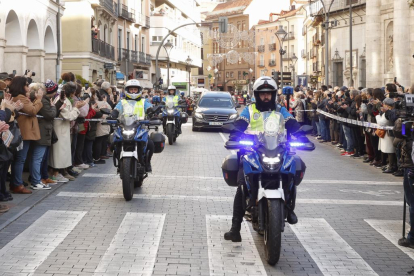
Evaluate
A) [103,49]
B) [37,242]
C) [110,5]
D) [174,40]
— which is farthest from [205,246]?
[174,40]

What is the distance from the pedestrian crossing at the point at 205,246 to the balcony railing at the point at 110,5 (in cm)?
3807

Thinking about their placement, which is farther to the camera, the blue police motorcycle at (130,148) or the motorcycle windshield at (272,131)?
the blue police motorcycle at (130,148)

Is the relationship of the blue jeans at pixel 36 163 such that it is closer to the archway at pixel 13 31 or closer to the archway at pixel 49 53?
the archway at pixel 13 31

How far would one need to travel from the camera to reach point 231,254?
7.68 m

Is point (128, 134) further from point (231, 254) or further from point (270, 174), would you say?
point (270, 174)

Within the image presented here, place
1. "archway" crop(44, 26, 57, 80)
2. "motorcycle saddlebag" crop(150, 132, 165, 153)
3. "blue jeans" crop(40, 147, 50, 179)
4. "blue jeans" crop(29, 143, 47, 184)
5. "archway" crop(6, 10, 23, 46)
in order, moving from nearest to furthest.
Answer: "blue jeans" crop(29, 143, 47, 184)
"blue jeans" crop(40, 147, 50, 179)
"motorcycle saddlebag" crop(150, 132, 165, 153)
"archway" crop(6, 10, 23, 46)
"archway" crop(44, 26, 57, 80)

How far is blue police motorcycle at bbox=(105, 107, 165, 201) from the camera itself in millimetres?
11297

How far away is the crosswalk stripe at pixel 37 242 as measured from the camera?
281 inches

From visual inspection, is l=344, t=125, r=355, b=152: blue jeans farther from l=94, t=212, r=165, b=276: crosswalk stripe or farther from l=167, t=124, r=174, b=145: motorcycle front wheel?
l=94, t=212, r=165, b=276: crosswalk stripe

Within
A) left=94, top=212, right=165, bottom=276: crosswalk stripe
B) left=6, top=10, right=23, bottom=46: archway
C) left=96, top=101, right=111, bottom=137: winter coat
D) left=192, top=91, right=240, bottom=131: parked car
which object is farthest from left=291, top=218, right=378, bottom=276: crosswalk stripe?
left=6, top=10, right=23, bottom=46: archway

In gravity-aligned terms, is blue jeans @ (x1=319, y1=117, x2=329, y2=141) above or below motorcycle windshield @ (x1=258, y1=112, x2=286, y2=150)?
below

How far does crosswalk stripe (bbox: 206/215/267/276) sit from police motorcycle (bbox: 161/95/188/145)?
14.2 metres

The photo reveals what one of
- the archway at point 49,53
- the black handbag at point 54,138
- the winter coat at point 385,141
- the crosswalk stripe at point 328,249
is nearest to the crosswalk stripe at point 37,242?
the crosswalk stripe at point 328,249

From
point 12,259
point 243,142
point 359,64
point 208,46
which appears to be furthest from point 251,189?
point 208,46
